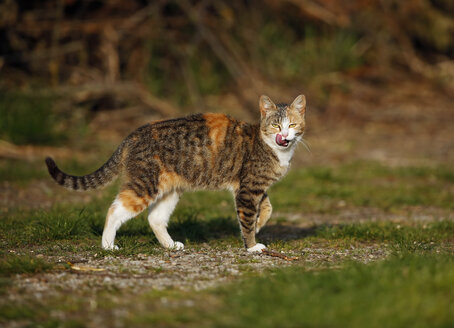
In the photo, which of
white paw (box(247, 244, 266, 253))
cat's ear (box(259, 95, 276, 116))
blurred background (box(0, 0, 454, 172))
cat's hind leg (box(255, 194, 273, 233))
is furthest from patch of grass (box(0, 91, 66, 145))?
white paw (box(247, 244, 266, 253))

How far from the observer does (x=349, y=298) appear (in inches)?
144

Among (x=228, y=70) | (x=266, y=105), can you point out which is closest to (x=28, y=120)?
(x=228, y=70)

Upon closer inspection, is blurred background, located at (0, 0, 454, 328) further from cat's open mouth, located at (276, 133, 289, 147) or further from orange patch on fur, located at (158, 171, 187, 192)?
cat's open mouth, located at (276, 133, 289, 147)

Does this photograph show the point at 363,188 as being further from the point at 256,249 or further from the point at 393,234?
the point at 256,249

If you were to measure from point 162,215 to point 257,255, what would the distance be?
127cm

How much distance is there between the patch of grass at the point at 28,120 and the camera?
11.2 meters

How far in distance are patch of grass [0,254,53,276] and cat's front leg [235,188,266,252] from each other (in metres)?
2.06

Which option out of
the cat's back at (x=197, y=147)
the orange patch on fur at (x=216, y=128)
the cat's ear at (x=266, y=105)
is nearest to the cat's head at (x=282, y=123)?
the cat's ear at (x=266, y=105)

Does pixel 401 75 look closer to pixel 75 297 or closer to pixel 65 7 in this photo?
pixel 65 7

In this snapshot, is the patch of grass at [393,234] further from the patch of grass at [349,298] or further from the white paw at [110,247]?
the white paw at [110,247]

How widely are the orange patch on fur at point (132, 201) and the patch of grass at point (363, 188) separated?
350 centimetres

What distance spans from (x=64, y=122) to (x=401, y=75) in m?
10.1

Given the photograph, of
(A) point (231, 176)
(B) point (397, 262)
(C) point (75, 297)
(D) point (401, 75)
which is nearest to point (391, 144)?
(D) point (401, 75)

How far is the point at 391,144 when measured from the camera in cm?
1349
